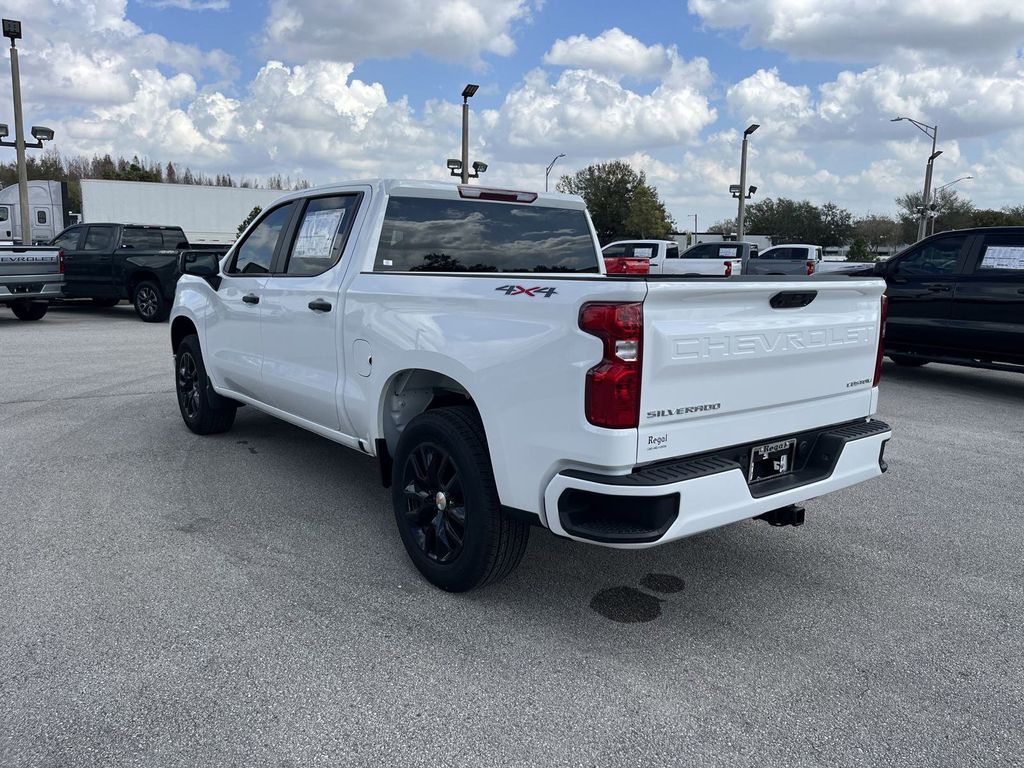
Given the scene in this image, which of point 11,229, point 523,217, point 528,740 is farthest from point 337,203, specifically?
point 11,229

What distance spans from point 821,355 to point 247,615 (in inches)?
110

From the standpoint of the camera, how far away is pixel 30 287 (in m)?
15.3

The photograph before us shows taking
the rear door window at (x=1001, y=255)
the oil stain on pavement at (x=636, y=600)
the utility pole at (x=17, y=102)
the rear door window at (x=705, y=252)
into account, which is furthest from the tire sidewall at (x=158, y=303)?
the rear door window at (x=705, y=252)

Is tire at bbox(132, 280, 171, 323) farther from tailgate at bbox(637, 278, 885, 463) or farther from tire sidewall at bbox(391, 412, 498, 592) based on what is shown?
tailgate at bbox(637, 278, 885, 463)

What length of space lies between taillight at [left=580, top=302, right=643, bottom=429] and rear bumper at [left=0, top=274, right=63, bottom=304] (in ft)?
50.1

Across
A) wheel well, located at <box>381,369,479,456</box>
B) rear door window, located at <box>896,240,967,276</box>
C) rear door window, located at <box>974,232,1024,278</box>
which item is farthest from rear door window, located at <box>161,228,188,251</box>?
rear door window, located at <box>974,232,1024,278</box>

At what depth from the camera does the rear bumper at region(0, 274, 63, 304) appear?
1495 cm

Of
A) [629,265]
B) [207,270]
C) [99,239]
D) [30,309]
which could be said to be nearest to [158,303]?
[99,239]

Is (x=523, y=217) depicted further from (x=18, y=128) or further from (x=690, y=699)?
(x=18, y=128)

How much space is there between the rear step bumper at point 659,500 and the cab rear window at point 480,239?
2.01 m

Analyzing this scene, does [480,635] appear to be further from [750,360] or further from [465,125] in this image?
[465,125]

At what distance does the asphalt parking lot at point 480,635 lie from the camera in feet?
9.10

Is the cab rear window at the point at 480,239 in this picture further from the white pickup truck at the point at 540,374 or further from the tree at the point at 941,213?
the tree at the point at 941,213

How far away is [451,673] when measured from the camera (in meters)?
3.19
